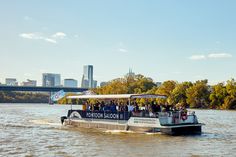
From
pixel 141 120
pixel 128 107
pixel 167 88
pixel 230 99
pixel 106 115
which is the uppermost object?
→ pixel 167 88

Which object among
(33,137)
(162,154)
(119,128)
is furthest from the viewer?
(119,128)

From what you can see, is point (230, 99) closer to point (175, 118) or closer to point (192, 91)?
point (192, 91)

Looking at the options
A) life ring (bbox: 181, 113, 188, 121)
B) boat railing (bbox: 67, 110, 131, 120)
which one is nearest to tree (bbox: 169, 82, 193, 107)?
boat railing (bbox: 67, 110, 131, 120)

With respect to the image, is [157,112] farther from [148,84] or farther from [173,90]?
[148,84]

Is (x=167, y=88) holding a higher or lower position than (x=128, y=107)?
higher

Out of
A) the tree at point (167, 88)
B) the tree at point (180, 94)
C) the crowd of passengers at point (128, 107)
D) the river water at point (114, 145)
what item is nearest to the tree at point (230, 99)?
the tree at point (180, 94)

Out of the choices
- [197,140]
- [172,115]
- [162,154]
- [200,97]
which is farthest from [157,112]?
[200,97]

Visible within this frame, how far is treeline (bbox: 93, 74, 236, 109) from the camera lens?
360 feet

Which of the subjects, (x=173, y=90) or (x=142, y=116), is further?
(x=173, y=90)

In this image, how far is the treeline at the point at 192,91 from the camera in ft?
360

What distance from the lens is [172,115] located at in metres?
34.3

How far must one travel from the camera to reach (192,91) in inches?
4589

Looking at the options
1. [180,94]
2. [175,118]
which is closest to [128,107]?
[175,118]

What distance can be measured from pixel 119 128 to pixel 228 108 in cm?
7519
